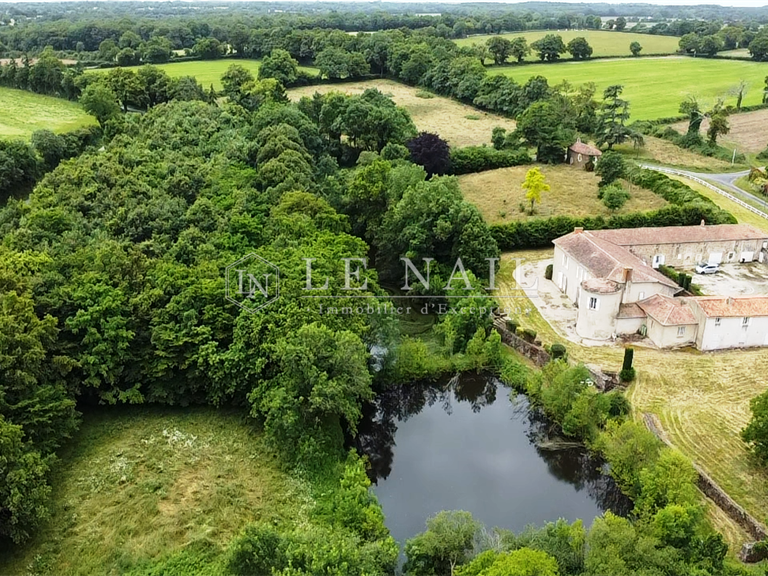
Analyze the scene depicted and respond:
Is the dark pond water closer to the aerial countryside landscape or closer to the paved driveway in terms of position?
the aerial countryside landscape

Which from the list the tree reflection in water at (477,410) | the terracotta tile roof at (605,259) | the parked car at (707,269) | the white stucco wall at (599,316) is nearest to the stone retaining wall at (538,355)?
the tree reflection in water at (477,410)

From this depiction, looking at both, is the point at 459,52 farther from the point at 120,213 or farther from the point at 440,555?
the point at 440,555

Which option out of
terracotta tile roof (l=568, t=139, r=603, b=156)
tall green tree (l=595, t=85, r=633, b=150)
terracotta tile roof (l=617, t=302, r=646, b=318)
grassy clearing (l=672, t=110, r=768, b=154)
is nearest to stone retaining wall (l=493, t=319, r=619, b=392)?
terracotta tile roof (l=617, t=302, r=646, b=318)

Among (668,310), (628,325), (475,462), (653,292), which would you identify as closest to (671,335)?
(668,310)

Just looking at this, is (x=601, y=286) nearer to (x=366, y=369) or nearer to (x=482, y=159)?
(x=366, y=369)

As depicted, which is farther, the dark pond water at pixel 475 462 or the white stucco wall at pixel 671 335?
the white stucco wall at pixel 671 335

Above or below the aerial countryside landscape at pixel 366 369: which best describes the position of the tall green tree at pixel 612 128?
above

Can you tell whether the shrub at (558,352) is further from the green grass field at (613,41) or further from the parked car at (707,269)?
the green grass field at (613,41)
